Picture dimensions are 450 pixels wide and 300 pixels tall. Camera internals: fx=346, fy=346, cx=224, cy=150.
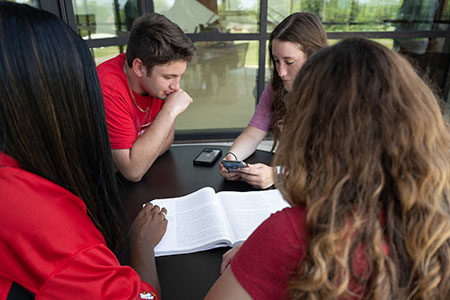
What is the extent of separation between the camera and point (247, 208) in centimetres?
110

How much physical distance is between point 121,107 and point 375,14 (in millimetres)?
2851

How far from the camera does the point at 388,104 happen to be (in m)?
0.56

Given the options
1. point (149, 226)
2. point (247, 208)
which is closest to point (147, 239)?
point (149, 226)

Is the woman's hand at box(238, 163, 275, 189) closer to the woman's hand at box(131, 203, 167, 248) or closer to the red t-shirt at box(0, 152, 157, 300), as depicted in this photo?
the woman's hand at box(131, 203, 167, 248)

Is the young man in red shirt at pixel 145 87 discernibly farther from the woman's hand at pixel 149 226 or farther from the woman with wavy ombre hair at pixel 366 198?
the woman with wavy ombre hair at pixel 366 198

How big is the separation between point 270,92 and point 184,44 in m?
0.51

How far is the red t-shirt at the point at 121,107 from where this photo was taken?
147 cm

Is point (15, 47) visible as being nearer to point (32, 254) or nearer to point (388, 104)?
point (32, 254)

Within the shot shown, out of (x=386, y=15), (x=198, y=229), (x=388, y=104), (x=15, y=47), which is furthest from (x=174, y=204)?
(x=386, y=15)


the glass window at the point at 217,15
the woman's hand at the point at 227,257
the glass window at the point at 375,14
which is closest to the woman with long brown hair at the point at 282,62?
the woman's hand at the point at 227,257

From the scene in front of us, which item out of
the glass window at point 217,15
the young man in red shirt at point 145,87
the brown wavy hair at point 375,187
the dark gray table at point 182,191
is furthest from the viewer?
the glass window at point 217,15

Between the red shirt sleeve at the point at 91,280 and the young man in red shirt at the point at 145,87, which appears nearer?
the red shirt sleeve at the point at 91,280

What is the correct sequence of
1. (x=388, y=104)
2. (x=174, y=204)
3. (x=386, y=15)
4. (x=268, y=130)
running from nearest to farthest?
(x=388, y=104) < (x=174, y=204) < (x=268, y=130) < (x=386, y=15)

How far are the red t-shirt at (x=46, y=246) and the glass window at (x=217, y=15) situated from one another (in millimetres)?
2816
